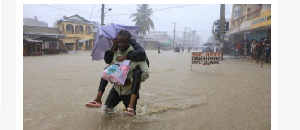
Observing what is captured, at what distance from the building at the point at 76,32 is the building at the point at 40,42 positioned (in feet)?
4.83

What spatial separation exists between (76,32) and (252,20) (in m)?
28.4

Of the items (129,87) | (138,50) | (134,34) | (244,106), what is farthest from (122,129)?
(244,106)

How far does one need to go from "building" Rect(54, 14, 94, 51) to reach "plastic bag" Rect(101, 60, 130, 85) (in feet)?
104

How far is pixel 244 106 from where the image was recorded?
4305mm

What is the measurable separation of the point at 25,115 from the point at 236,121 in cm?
335

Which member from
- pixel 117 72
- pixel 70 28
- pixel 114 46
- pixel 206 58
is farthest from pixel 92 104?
pixel 70 28

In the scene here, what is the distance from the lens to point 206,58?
9719 mm

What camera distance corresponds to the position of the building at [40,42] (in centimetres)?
2269

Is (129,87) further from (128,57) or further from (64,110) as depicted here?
(64,110)

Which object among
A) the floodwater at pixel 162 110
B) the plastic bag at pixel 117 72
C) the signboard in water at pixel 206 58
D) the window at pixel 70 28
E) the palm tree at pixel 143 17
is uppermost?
the palm tree at pixel 143 17

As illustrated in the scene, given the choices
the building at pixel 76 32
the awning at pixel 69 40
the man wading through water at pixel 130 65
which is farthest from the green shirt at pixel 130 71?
the awning at pixel 69 40

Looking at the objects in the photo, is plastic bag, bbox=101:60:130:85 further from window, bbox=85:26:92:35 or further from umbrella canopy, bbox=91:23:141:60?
window, bbox=85:26:92:35

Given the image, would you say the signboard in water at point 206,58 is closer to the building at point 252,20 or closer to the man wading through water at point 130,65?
the building at point 252,20

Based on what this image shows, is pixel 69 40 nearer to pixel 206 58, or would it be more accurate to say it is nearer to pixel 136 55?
pixel 206 58
